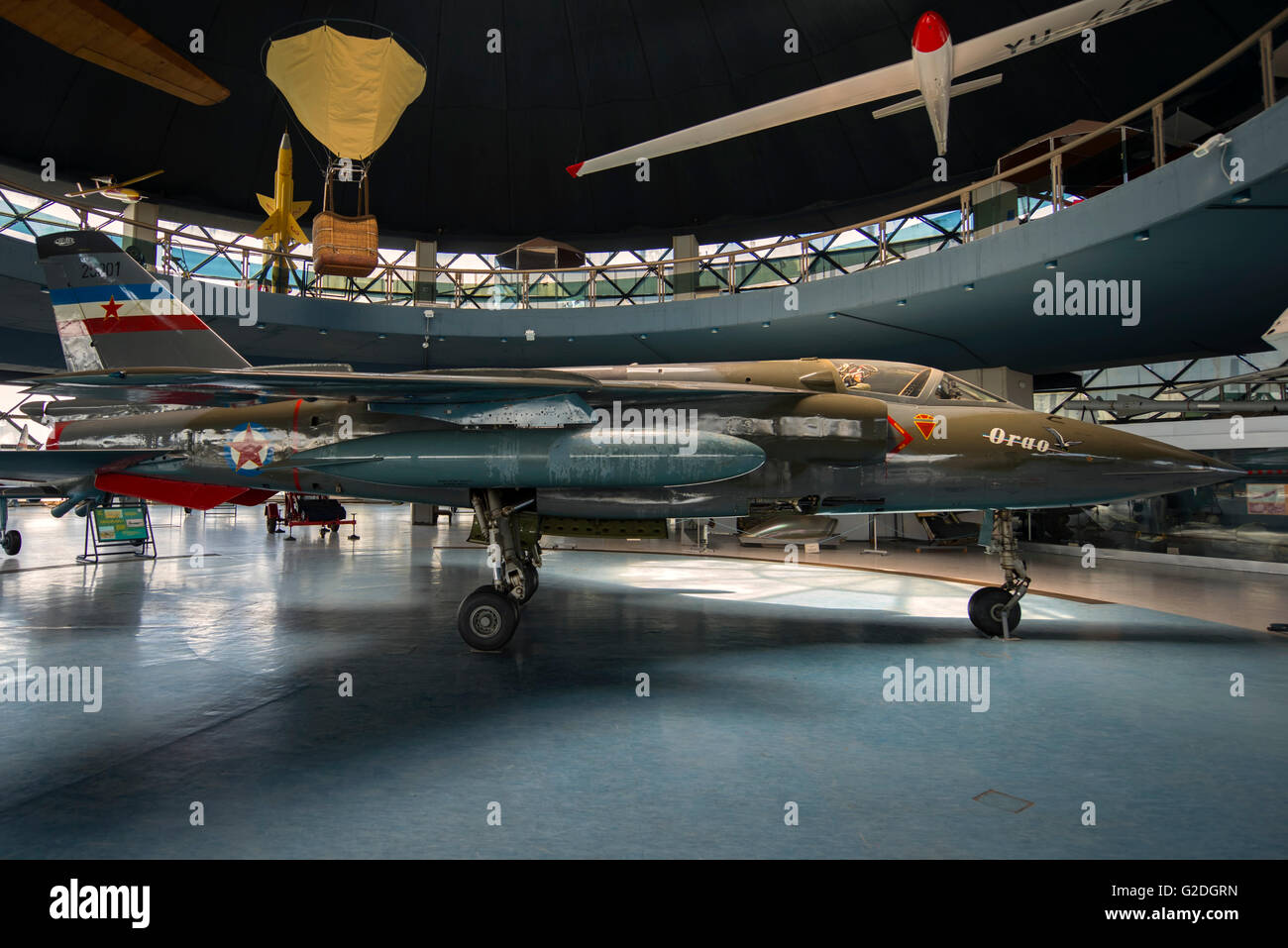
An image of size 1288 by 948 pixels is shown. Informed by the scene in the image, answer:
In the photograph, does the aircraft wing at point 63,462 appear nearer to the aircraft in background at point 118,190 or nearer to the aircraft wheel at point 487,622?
the aircraft wheel at point 487,622

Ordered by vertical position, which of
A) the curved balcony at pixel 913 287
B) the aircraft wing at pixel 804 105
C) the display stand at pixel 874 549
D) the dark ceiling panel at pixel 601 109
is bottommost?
the display stand at pixel 874 549

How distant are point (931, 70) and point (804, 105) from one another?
1880 millimetres

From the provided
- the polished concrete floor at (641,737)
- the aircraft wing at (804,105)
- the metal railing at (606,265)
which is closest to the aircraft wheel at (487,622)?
the polished concrete floor at (641,737)

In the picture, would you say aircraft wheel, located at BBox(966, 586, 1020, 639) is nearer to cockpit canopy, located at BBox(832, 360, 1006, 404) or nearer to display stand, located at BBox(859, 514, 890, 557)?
cockpit canopy, located at BBox(832, 360, 1006, 404)

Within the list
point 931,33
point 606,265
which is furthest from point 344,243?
point 931,33

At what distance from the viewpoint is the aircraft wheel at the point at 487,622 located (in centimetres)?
676

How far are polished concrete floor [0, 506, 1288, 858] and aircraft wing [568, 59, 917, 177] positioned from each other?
786 centimetres

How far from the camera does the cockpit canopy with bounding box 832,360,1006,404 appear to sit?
7.29 meters

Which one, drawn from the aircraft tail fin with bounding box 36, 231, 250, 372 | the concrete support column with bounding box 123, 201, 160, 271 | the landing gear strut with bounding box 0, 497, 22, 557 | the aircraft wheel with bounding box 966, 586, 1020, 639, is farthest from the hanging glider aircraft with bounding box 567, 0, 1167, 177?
the landing gear strut with bounding box 0, 497, 22, 557

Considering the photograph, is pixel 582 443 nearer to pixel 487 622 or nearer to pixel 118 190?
pixel 487 622

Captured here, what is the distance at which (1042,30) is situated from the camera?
→ 366 inches

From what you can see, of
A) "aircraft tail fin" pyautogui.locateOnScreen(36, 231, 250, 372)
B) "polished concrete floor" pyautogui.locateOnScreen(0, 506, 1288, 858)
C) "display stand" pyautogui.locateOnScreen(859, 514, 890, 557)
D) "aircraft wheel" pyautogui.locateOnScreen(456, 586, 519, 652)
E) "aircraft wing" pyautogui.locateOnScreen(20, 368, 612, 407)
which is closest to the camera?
"polished concrete floor" pyautogui.locateOnScreen(0, 506, 1288, 858)

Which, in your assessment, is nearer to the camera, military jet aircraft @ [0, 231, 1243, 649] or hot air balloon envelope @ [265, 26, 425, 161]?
military jet aircraft @ [0, 231, 1243, 649]
